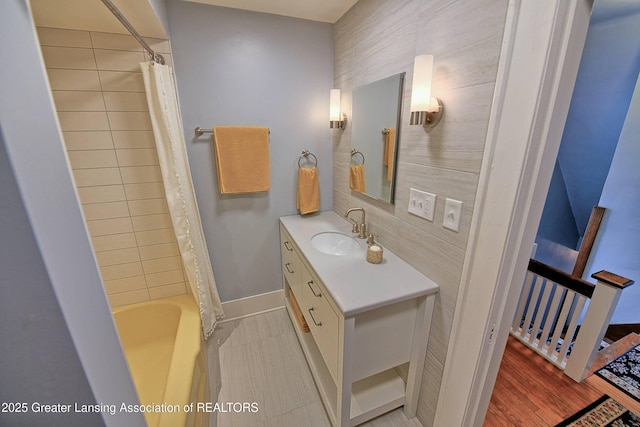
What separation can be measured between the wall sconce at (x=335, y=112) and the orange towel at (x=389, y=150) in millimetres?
538

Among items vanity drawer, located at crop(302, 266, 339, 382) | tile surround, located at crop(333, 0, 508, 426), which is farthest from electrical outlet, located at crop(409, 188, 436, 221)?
vanity drawer, located at crop(302, 266, 339, 382)

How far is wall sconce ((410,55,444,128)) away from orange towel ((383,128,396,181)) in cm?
28

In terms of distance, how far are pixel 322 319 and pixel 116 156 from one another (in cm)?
163

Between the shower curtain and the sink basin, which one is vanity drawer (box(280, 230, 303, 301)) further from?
the shower curtain

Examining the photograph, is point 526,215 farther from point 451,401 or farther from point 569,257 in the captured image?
point 569,257

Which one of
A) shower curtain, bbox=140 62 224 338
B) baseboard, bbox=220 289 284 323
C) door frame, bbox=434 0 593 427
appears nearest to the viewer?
door frame, bbox=434 0 593 427

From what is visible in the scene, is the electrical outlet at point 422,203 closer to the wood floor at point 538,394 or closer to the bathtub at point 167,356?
the wood floor at point 538,394

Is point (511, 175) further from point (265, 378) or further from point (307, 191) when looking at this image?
point (265, 378)

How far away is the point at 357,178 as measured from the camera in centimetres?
180

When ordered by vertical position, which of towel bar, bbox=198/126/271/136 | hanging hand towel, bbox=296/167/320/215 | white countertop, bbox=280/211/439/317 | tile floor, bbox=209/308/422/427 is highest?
towel bar, bbox=198/126/271/136

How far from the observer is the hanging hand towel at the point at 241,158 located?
1781 millimetres

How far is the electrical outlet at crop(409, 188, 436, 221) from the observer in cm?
115

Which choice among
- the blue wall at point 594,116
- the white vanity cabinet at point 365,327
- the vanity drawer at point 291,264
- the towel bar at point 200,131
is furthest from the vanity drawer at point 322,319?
the blue wall at point 594,116

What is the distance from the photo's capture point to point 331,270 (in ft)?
4.22
